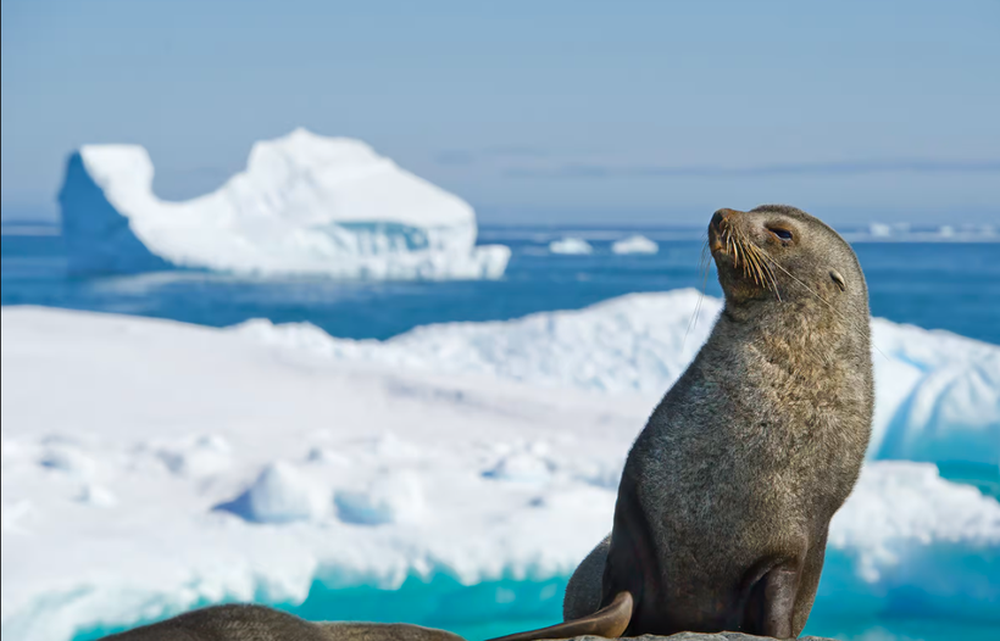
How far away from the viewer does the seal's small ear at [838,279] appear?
2949 millimetres

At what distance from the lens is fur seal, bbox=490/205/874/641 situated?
2.73 m

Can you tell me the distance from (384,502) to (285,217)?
32481 mm

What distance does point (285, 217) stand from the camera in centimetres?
3916

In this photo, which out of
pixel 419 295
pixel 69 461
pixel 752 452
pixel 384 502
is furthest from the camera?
pixel 419 295

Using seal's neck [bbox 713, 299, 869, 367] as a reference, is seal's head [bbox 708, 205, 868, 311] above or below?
above

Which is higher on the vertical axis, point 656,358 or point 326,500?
point 326,500

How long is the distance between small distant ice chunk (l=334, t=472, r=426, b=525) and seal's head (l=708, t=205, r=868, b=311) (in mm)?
5270

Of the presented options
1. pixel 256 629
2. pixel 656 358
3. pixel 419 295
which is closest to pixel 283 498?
pixel 256 629

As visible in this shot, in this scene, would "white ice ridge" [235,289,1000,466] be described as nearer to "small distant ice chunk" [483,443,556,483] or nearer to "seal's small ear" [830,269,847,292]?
"small distant ice chunk" [483,443,556,483]

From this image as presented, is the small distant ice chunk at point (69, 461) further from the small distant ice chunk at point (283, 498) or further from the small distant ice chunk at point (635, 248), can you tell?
the small distant ice chunk at point (635, 248)

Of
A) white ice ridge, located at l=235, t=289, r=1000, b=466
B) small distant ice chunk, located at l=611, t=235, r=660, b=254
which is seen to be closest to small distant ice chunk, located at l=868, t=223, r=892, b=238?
small distant ice chunk, located at l=611, t=235, r=660, b=254

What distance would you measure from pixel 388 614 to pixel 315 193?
32.2 metres

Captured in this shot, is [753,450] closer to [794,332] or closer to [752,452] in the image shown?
[752,452]

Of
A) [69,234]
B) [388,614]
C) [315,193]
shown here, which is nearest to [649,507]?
[388,614]
